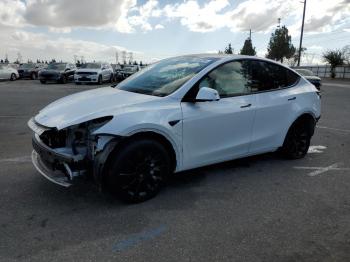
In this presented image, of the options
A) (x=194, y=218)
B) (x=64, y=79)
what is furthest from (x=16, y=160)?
(x=64, y=79)

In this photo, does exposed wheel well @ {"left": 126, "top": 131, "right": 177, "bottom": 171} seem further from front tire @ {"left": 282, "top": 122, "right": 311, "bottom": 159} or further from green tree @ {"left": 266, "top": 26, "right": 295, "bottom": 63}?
green tree @ {"left": 266, "top": 26, "right": 295, "bottom": 63}

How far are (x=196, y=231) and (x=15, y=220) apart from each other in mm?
1777

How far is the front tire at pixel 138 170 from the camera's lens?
3.63 metres

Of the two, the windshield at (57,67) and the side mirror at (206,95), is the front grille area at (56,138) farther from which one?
the windshield at (57,67)

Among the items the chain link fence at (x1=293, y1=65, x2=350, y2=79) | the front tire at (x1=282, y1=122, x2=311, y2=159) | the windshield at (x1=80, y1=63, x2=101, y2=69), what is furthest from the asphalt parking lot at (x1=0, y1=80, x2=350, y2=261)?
the chain link fence at (x1=293, y1=65, x2=350, y2=79)

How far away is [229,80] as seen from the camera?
182 inches

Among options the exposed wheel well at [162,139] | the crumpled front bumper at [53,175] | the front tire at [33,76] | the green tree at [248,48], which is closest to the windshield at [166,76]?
the exposed wheel well at [162,139]

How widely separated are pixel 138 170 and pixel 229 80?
1734mm

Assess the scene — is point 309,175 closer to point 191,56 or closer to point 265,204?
point 265,204

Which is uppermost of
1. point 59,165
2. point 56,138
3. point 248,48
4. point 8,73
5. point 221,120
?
point 248,48

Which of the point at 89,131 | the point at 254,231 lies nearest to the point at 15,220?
the point at 89,131

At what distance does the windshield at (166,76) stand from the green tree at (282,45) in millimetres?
56386

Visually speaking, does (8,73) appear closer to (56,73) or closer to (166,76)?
(56,73)

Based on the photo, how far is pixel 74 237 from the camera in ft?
10.6
